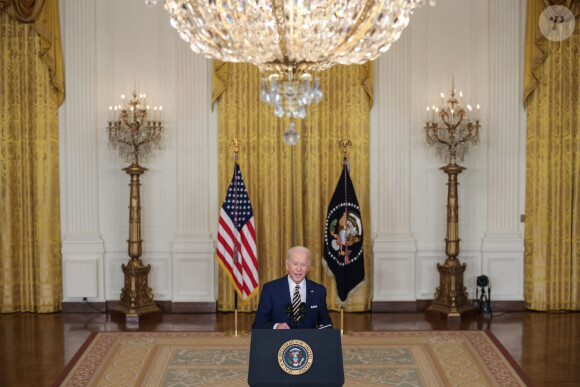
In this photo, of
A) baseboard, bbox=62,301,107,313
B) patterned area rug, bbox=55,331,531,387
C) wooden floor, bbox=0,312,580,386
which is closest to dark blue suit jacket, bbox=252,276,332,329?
patterned area rug, bbox=55,331,531,387

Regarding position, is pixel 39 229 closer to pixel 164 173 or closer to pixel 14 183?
pixel 14 183

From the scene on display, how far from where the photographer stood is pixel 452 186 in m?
8.89

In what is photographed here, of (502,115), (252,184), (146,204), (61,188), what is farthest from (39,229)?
(502,115)

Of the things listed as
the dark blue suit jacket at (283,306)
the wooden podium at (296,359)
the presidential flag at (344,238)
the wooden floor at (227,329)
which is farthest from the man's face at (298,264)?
the presidential flag at (344,238)

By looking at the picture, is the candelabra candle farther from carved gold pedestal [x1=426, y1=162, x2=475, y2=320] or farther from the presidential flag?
carved gold pedestal [x1=426, y1=162, x2=475, y2=320]

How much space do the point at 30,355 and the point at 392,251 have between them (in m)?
4.89

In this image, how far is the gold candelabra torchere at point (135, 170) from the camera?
880 cm

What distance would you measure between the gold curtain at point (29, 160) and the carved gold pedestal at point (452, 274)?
213 inches

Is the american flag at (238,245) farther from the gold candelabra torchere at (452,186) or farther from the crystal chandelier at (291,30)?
the crystal chandelier at (291,30)

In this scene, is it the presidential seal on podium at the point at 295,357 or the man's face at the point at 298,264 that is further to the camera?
the man's face at the point at 298,264

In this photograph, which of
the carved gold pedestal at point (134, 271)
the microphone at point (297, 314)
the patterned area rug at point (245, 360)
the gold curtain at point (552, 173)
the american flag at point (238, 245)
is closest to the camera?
the microphone at point (297, 314)

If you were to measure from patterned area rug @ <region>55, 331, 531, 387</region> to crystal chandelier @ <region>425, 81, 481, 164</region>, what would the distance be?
2501mm

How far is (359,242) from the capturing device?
864cm

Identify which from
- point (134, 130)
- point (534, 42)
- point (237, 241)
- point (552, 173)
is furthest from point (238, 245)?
point (534, 42)
